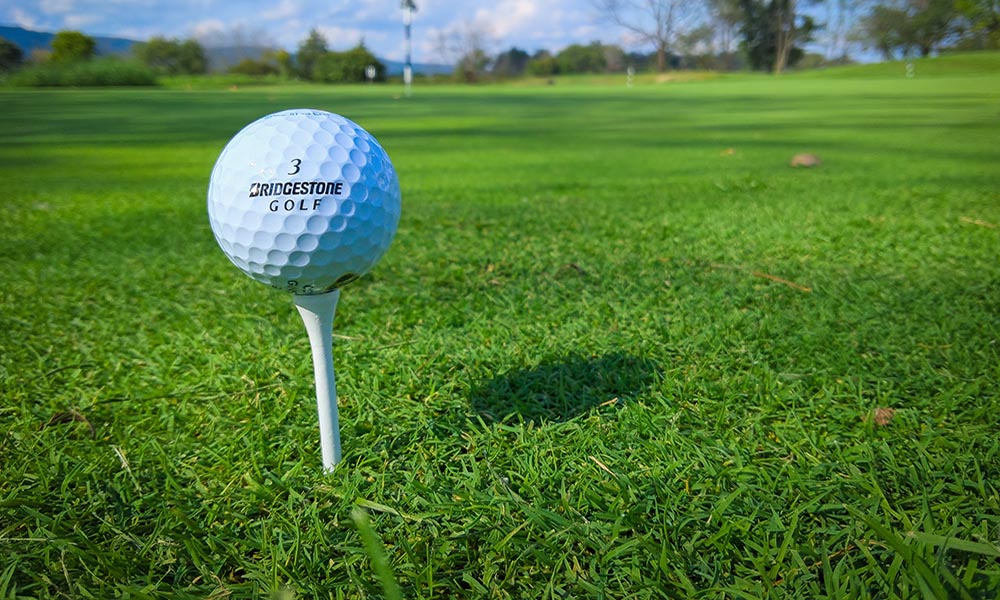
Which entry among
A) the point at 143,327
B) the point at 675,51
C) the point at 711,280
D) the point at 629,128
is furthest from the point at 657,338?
the point at 675,51

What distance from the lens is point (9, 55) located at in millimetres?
28203

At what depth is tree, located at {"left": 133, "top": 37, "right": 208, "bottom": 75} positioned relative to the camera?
42969 millimetres

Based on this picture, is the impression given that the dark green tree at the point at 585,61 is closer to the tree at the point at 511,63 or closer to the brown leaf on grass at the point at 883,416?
the tree at the point at 511,63

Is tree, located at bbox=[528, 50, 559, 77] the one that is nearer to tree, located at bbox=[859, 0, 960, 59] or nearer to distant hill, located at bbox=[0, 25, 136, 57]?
tree, located at bbox=[859, 0, 960, 59]

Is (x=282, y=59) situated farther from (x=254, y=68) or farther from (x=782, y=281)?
(x=782, y=281)

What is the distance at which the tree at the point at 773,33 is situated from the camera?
47.4 m

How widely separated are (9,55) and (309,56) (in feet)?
72.3

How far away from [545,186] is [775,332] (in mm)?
3470

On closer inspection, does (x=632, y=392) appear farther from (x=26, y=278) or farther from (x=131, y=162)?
(x=131, y=162)

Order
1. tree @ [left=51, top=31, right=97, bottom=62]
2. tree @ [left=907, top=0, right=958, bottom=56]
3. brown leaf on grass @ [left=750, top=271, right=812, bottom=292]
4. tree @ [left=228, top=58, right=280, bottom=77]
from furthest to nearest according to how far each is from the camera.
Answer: tree @ [left=228, top=58, right=280, bottom=77], tree @ [left=51, top=31, right=97, bottom=62], tree @ [left=907, top=0, right=958, bottom=56], brown leaf on grass @ [left=750, top=271, right=812, bottom=292]

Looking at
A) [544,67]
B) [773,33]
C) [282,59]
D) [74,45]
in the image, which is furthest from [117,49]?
[773,33]

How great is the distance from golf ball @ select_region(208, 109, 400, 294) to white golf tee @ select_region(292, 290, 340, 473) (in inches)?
1.1

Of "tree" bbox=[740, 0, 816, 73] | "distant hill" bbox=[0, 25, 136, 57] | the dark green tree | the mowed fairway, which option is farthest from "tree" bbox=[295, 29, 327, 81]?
the mowed fairway

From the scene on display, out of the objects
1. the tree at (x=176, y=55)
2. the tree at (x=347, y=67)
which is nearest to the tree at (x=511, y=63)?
the tree at (x=347, y=67)
